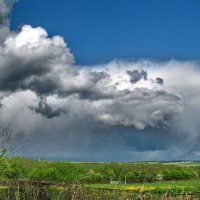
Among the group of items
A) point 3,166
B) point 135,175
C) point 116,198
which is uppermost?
point 135,175

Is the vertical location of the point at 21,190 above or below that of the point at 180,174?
below

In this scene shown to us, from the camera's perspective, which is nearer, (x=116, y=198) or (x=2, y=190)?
(x=116, y=198)

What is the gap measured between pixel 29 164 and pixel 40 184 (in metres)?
79.6

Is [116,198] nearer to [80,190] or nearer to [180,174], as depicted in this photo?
[80,190]

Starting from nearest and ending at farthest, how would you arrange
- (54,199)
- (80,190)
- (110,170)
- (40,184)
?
(80,190)
(54,199)
(40,184)
(110,170)

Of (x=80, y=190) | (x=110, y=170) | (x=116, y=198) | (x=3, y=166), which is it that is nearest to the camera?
(x=116, y=198)

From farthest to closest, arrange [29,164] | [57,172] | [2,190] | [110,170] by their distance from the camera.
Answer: [110,170], [29,164], [57,172], [2,190]

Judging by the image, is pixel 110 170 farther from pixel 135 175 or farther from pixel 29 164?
pixel 29 164

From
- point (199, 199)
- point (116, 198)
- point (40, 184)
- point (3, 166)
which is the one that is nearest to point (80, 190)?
point (116, 198)

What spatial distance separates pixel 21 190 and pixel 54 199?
311 cm

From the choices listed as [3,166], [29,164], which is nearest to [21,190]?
[3,166]

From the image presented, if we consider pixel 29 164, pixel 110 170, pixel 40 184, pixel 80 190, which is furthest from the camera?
pixel 110 170

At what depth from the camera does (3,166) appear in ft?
130

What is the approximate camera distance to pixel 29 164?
9975 cm
